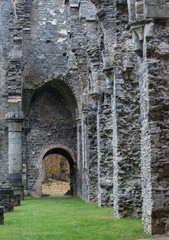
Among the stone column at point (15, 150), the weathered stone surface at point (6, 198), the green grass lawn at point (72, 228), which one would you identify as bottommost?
the green grass lawn at point (72, 228)

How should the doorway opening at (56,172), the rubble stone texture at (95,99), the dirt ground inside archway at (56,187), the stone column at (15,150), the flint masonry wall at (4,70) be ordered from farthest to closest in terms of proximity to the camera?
the doorway opening at (56,172), the dirt ground inside archway at (56,187), the flint masonry wall at (4,70), the stone column at (15,150), the rubble stone texture at (95,99)

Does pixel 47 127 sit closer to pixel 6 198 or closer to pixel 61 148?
pixel 61 148

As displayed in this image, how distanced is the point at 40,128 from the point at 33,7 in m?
6.66

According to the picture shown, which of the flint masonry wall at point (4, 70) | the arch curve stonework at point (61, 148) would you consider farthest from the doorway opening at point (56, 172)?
the flint masonry wall at point (4, 70)

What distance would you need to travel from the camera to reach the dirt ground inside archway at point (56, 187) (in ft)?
103

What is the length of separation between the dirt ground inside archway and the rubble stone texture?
6.52 meters

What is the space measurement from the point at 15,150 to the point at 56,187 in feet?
42.7

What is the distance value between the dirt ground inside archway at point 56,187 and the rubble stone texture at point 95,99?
652cm

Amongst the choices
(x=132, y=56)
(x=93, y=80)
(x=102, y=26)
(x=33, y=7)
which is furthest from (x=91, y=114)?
(x=33, y=7)

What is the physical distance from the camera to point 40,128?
24.5 metres

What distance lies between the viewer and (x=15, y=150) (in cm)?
2120

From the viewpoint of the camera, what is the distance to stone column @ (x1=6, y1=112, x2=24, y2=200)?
68.2 feet

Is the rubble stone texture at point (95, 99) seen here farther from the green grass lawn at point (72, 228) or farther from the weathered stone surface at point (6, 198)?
the weathered stone surface at point (6, 198)

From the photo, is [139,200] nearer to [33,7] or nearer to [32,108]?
[32,108]
